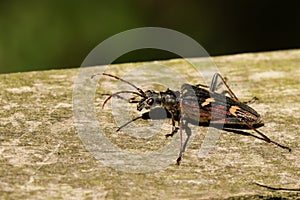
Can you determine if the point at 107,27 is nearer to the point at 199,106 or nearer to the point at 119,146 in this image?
the point at 199,106

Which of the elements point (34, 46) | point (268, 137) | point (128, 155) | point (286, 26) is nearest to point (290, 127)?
point (268, 137)

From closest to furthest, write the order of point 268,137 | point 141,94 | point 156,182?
point 156,182 < point 268,137 < point 141,94

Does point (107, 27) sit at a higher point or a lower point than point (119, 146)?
higher

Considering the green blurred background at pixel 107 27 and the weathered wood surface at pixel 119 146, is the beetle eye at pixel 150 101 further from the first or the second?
the green blurred background at pixel 107 27

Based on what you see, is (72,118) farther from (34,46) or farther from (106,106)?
(34,46)

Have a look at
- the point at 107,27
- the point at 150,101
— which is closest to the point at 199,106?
the point at 150,101

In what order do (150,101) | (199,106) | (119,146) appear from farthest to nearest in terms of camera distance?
(199,106) → (150,101) → (119,146)

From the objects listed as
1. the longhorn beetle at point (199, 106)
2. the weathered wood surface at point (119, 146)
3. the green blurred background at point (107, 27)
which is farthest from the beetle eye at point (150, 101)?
the green blurred background at point (107, 27)
